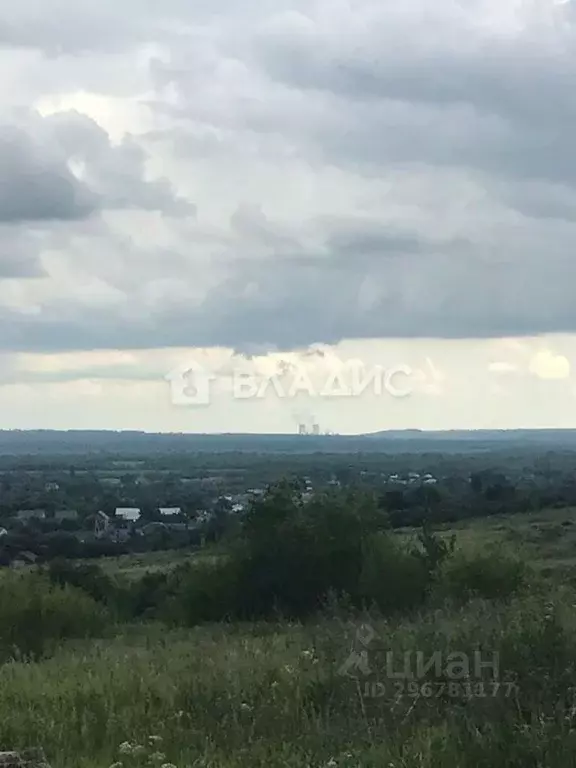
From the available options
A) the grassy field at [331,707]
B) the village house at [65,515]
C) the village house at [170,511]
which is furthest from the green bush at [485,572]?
the village house at [170,511]

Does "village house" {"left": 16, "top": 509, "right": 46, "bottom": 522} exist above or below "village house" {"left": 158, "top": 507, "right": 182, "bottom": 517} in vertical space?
above

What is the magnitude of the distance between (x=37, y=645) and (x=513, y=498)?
52.4 m

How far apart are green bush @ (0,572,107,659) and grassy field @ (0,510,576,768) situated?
11941 millimetres

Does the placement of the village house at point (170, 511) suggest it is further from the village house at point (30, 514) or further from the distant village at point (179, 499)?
the village house at point (30, 514)

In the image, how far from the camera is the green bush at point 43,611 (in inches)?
816

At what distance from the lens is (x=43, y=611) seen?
71.9 ft

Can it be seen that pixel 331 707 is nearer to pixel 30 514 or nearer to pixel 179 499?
pixel 30 514

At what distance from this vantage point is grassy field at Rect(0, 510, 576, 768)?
5.93 m

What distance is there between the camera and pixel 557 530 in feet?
153

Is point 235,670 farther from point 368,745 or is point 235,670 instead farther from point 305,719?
point 368,745

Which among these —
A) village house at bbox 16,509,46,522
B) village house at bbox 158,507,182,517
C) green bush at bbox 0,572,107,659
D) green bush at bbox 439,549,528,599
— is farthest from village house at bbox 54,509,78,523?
green bush at bbox 439,549,528,599

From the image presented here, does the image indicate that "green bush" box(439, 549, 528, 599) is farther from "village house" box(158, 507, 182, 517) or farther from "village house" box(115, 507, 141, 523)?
"village house" box(158, 507, 182, 517)

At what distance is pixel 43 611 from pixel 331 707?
15919mm

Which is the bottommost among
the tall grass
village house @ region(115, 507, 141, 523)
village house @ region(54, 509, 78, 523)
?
village house @ region(115, 507, 141, 523)
